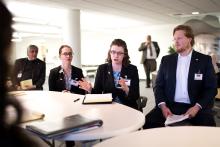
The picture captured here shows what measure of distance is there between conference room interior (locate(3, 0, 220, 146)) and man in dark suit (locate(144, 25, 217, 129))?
0.57 meters

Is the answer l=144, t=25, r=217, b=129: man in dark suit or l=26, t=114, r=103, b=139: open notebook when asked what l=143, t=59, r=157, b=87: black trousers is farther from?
l=26, t=114, r=103, b=139: open notebook

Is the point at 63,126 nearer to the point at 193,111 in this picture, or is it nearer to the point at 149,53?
the point at 193,111

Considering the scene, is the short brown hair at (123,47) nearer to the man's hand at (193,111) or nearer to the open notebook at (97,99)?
the open notebook at (97,99)

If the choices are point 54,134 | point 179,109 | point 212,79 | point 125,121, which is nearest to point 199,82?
point 212,79

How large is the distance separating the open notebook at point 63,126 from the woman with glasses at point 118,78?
1.30m

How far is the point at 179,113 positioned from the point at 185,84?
298 mm

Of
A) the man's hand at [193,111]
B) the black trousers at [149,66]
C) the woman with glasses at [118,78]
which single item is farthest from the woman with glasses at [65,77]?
the black trousers at [149,66]

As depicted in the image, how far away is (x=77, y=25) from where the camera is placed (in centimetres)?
→ 730

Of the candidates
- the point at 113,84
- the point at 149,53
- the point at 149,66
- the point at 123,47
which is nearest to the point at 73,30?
the point at 149,53

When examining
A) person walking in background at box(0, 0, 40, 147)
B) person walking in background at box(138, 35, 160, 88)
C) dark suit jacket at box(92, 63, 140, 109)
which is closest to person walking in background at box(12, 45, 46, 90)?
dark suit jacket at box(92, 63, 140, 109)

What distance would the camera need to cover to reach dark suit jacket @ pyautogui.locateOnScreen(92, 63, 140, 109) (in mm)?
2904

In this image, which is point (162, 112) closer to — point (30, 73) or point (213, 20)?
point (30, 73)

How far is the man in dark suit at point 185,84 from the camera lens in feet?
8.77

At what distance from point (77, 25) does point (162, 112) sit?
5060mm
